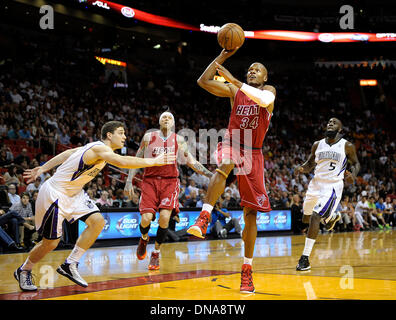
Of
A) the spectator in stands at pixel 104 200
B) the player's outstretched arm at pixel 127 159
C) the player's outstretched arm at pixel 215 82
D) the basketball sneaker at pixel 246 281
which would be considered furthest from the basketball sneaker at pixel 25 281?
the spectator in stands at pixel 104 200

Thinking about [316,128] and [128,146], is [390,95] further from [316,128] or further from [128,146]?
[128,146]

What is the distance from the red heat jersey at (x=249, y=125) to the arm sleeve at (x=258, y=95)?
11.4 inches

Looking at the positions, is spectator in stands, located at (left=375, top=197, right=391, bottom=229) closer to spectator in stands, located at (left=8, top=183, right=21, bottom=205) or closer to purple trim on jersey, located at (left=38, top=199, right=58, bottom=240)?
spectator in stands, located at (left=8, top=183, right=21, bottom=205)

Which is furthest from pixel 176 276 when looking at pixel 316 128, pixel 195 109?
pixel 316 128

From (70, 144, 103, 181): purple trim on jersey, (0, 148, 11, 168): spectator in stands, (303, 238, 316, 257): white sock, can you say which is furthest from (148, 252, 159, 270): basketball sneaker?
(0, 148, 11, 168): spectator in stands

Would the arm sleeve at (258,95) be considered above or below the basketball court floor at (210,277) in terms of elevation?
above

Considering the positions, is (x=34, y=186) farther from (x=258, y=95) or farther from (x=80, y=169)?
(x=258, y=95)

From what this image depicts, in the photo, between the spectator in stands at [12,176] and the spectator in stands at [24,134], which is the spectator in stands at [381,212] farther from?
the spectator in stands at [12,176]

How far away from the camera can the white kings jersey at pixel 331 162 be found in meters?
7.86

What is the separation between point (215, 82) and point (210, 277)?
2.47 m

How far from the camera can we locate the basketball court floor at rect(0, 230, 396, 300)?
16.6ft

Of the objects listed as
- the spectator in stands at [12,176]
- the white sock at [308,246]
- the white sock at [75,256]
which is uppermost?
the spectator in stands at [12,176]

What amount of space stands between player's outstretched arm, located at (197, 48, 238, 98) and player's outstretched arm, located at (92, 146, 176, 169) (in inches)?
39.2

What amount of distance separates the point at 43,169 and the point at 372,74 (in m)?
31.3
